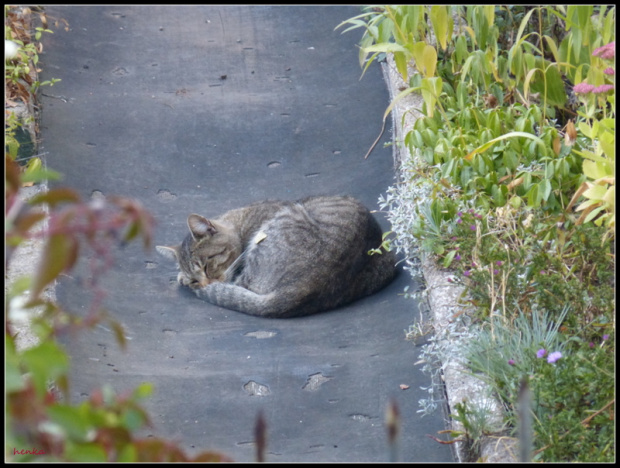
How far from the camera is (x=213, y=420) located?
3.11m

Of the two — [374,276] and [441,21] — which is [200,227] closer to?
[374,276]

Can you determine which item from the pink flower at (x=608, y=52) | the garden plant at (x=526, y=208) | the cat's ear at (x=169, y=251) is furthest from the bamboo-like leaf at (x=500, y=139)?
the cat's ear at (x=169, y=251)

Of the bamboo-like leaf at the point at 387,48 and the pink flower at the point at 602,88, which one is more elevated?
the bamboo-like leaf at the point at 387,48

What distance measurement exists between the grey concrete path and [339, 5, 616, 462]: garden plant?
1.77 feet

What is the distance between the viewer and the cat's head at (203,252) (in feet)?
13.9

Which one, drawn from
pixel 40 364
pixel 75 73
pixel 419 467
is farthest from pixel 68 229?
pixel 75 73

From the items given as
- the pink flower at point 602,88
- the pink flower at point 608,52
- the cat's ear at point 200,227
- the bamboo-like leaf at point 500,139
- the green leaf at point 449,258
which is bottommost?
the cat's ear at point 200,227

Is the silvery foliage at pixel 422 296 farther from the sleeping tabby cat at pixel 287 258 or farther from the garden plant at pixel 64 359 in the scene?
the garden plant at pixel 64 359

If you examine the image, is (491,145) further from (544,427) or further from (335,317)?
(544,427)

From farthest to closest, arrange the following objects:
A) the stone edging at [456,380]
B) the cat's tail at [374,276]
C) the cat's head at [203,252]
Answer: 1. the cat's head at [203,252]
2. the cat's tail at [374,276]
3. the stone edging at [456,380]

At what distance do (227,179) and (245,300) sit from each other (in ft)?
5.12

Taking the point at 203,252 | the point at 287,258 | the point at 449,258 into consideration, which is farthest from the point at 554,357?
the point at 203,252

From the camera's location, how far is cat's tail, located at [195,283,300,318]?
3.87m

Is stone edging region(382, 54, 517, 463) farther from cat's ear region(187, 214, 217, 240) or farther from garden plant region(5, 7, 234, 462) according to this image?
garden plant region(5, 7, 234, 462)
